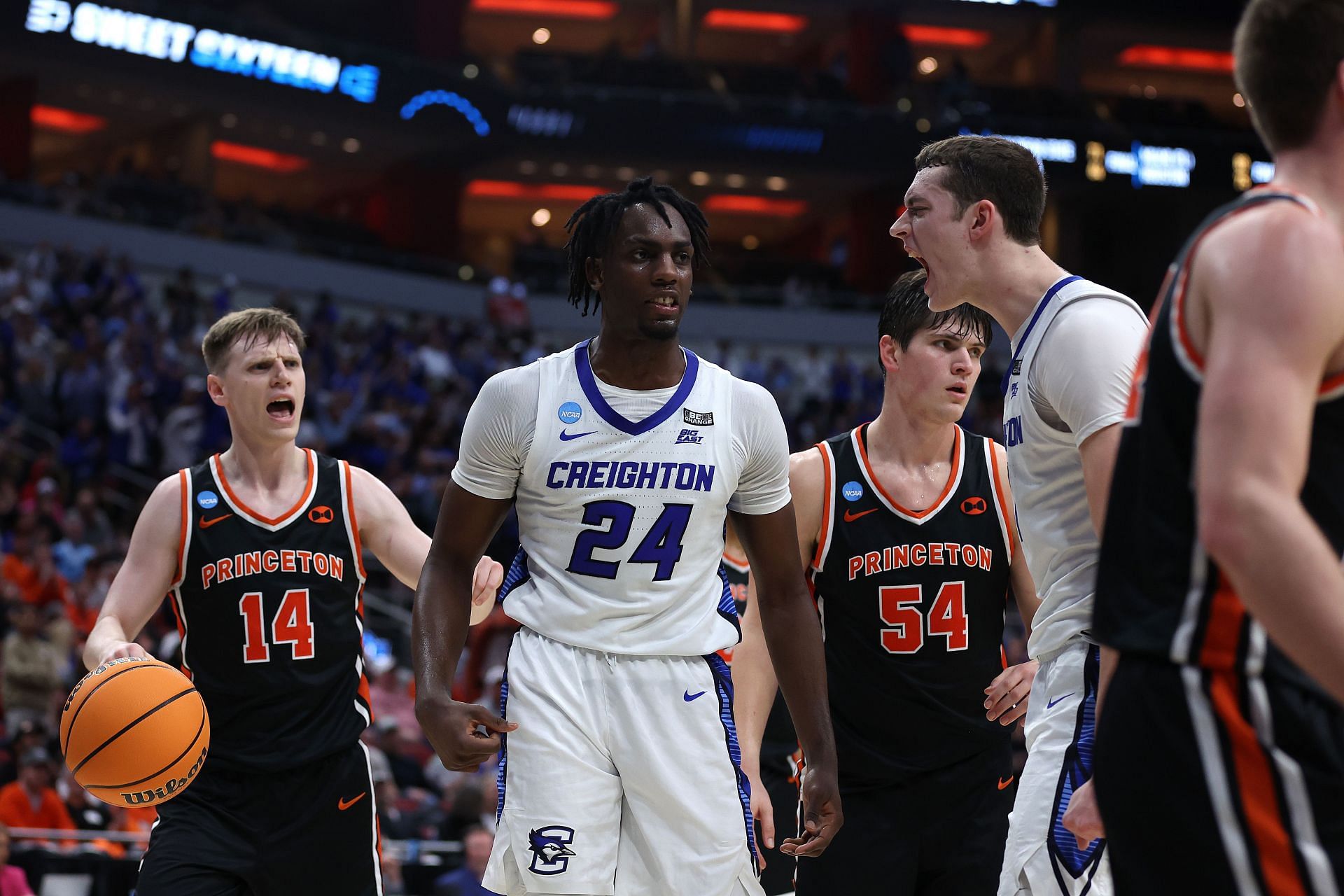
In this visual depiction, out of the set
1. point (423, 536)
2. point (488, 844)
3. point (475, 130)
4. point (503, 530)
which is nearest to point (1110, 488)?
point (423, 536)

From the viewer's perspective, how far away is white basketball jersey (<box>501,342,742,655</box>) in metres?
4.10

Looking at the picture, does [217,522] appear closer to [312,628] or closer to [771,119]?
[312,628]

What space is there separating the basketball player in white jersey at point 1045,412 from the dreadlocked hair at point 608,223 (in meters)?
0.63

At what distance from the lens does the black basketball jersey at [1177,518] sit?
7.40 feet

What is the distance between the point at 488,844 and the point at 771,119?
73.8 ft

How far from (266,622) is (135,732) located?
694 mm

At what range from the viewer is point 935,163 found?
4277 mm

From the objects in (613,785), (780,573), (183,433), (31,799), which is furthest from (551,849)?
(183,433)

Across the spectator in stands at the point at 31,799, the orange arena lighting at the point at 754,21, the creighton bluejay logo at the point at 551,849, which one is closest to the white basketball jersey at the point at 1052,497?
the creighton bluejay logo at the point at 551,849

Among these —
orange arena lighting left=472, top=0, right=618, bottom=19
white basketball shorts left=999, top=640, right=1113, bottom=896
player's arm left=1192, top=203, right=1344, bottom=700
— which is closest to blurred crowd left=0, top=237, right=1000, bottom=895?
white basketball shorts left=999, top=640, right=1113, bottom=896

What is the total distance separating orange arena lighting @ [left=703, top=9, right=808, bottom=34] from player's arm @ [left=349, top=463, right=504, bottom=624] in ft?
99.2

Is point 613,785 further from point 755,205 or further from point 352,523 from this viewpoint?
point 755,205

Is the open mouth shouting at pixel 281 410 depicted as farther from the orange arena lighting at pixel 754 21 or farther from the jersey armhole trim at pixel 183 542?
the orange arena lighting at pixel 754 21

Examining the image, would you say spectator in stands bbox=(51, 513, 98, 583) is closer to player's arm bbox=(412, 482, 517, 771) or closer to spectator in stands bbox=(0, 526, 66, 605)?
spectator in stands bbox=(0, 526, 66, 605)
